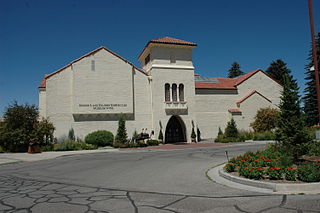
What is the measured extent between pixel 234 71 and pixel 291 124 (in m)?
68.0

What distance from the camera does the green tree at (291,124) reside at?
11.3 metres

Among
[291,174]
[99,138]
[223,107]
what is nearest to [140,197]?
[291,174]

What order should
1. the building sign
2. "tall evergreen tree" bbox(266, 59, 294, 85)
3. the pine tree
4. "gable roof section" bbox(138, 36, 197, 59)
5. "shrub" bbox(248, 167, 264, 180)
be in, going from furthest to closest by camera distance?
1. the pine tree
2. "tall evergreen tree" bbox(266, 59, 294, 85)
3. "gable roof section" bbox(138, 36, 197, 59)
4. the building sign
5. "shrub" bbox(248, 167, 264, 180)

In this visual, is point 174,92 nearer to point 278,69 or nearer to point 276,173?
point 276,173

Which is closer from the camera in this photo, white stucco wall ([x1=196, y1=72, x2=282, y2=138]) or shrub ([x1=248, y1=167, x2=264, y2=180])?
shrub ([x1=248, y1=167, x2=264, y2=180])

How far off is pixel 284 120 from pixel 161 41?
2159 cm

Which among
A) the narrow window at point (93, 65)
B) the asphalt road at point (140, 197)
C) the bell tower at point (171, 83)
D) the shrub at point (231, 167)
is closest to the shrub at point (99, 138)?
the bell tower at point (171, 83)

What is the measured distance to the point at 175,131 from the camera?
33094 millimetres

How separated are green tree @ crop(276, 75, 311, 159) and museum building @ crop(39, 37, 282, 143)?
1667cm

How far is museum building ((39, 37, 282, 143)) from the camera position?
27812 mm

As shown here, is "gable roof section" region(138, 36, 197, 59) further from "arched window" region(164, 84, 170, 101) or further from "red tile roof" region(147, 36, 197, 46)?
"arched window" region(164, 84, 170, 101)

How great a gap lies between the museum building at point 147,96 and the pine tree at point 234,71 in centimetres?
4059

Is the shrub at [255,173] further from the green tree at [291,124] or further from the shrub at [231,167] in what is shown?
the green tree at [291,124]

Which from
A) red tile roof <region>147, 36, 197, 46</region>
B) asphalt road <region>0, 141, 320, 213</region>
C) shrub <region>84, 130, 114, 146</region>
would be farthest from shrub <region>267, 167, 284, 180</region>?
red tile roof <region>147, 36, 197, 46</region>
